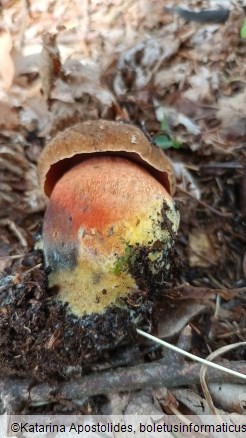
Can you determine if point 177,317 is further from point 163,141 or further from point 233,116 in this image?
point 233,116

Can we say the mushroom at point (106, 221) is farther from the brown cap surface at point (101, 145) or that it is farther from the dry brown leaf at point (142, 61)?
the dry brown leaf at point (142, 61)

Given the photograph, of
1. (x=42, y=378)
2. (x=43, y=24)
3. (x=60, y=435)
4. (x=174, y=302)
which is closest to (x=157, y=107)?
(x=43, y=24)

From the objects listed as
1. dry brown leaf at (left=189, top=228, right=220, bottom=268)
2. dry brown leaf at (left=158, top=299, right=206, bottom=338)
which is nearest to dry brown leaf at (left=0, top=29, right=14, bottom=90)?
dry brown leaf at (left=189, top=228, right=220, bottom=268)

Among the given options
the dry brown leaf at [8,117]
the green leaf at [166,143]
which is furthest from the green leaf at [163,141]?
the dry brown leaf at [8,117]

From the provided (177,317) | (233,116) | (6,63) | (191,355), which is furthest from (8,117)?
(191,355)

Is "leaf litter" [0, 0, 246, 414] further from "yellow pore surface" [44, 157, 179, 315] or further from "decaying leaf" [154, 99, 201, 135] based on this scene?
"yellow pore surface" [44, 157, 179, 315]

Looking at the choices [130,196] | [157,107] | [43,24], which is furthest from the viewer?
[43,24]

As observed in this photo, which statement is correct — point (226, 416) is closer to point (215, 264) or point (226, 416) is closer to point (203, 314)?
point (203, 314)
